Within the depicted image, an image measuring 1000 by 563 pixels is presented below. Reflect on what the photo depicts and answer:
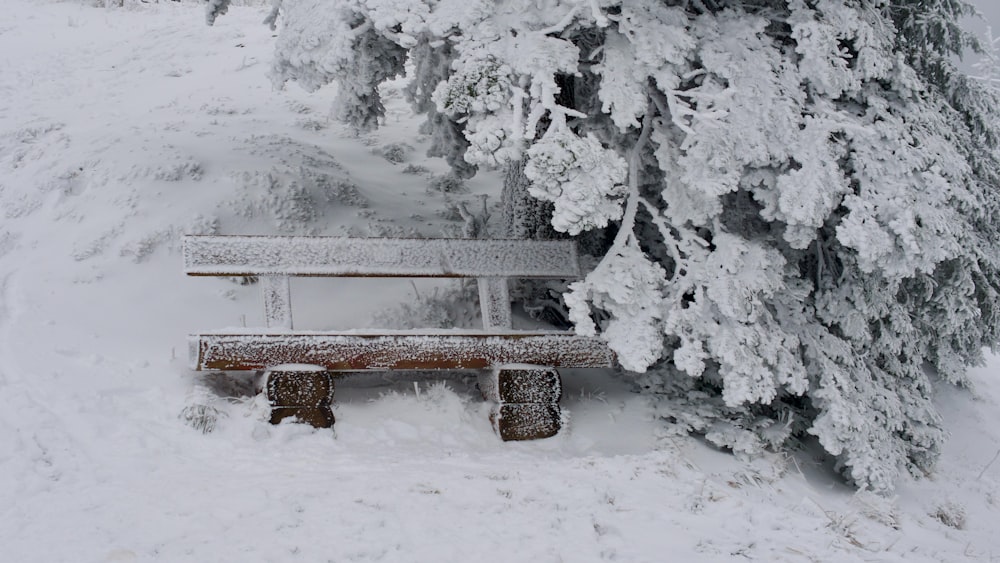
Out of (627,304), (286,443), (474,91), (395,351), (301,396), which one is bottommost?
(286,443)

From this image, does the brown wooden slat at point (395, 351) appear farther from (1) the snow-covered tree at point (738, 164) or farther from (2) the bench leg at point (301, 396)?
(1) the snow-covered tree at point (738, 164)

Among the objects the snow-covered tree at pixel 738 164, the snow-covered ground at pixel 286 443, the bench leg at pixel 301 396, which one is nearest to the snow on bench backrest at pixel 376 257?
the snow-covered tree at pixel 738 164

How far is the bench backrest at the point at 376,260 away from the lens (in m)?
5.80

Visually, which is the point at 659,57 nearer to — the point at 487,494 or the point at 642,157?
the point at 642,157

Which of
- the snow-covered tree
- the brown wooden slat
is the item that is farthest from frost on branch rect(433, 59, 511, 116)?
the brown wooden slat

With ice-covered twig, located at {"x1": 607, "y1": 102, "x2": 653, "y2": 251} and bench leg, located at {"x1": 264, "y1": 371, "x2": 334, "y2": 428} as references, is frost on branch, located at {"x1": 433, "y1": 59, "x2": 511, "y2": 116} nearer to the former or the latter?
ice-covered twig, located at {"x1": 607, "y1": 102, "x2": 653, "y2": 251}

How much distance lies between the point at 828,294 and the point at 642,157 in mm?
2073

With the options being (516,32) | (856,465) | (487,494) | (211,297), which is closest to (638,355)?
(487,494)

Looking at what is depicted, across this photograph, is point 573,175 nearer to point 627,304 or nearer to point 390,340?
point 627,304

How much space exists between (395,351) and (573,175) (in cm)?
191

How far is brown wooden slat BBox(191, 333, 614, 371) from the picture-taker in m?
5.55

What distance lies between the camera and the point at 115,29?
17.4 metres

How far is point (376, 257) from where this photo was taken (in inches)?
241

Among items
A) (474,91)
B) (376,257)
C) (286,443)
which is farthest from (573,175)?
(286,443)
